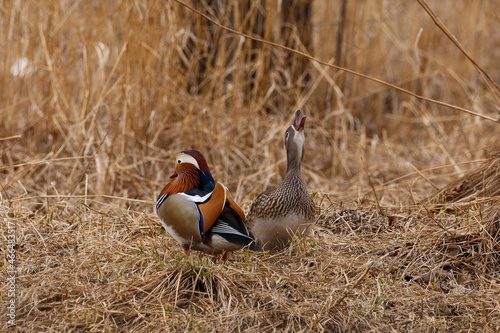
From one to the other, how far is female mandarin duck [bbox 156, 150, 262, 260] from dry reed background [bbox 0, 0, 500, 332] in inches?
4.0

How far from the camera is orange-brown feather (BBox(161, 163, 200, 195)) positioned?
2.53m

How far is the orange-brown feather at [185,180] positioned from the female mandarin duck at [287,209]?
1.12 feet

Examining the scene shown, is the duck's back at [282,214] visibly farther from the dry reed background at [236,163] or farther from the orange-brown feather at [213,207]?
the orange-brown feather at [213,207]

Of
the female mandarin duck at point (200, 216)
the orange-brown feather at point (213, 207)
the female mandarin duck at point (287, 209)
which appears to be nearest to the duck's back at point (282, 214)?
the female mandarin duck at point (287, 209)

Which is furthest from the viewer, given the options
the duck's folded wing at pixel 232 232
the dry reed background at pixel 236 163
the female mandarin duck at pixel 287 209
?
the female mandarin duck at pixel 287 209

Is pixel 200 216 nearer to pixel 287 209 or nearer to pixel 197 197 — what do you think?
pixel 197 197

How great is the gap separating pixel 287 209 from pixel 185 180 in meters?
Result: 0.47

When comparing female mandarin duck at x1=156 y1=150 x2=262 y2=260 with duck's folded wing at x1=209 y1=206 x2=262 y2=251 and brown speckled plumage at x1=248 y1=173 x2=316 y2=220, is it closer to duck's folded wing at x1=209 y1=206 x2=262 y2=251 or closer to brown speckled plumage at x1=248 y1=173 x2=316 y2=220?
duck's folded wing at x1=209 y1=206 x2=262 y2=251

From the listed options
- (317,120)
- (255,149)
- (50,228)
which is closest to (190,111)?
(255,149)

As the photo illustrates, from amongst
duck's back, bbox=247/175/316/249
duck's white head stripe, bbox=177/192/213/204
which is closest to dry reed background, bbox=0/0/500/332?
duck's back, bbox=247/175/316/249

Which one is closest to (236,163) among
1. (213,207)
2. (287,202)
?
(287,202)

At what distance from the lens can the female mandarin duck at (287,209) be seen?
2678mm

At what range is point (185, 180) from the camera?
2.55 m

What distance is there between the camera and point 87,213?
352 cm
